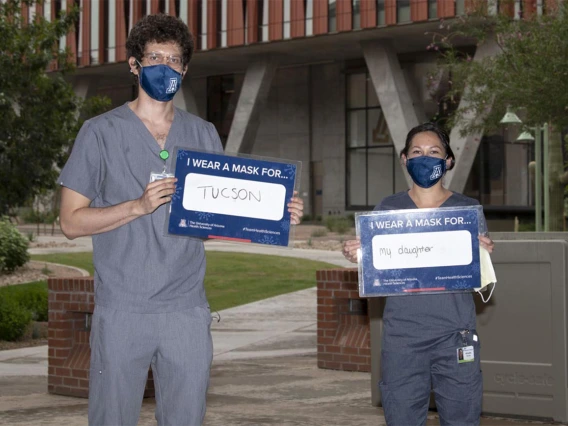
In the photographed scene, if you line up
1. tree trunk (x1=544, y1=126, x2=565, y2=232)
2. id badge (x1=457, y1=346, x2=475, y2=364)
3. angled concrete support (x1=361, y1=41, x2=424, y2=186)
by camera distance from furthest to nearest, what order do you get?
angled concrete support (x1=361, y1=41, x2=424, y2=186)
tree trunk (x1=544, y1=126, x2=565, y2=232)
id badge (x1=457, y1=346, x2=475, y2=364)

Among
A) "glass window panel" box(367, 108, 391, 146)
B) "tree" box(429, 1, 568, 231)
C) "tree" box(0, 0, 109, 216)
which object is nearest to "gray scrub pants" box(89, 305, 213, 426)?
"tree" box(429, 1, 568, 231)

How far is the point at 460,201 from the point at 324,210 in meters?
56.2

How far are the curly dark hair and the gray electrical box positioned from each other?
3802 millimetres

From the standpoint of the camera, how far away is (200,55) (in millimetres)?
56469

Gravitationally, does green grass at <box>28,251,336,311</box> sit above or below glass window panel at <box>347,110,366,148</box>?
below

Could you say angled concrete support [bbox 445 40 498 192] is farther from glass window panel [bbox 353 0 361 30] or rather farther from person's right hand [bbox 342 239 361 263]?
person's right hand [bbox 342 239 361 263]

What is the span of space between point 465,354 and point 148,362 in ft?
5.10

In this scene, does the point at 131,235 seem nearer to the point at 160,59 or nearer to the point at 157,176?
the point at 157,176

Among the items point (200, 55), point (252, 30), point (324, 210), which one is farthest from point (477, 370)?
point (324, 210)

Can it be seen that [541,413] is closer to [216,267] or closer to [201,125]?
[201,125]

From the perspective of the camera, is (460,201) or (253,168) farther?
(460,201)

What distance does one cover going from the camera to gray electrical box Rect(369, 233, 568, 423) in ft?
24.6

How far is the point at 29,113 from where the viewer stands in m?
18.5

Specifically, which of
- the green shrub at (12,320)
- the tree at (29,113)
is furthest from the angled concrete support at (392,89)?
the green shrub at (12,320)
